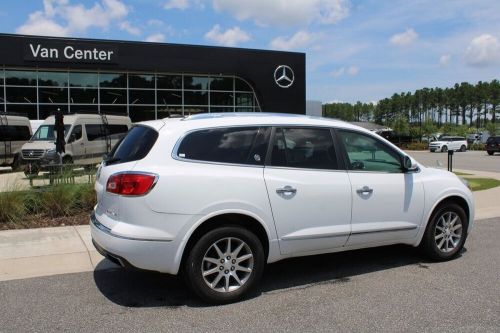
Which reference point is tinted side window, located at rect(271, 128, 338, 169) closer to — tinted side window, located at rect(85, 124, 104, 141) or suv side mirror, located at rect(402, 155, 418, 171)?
suv side mirror, located at rect(402, 155, 418, 171)

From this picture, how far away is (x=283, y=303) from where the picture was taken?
4.86 metres

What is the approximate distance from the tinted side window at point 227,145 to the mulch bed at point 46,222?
166 inches

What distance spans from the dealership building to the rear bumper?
2155 cm

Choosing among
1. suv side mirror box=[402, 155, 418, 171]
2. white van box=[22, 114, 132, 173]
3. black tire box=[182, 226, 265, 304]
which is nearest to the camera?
black tire box=[182, 226, 265, 304]

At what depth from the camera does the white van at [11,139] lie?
773 inches

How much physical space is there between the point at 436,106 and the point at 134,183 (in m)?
163

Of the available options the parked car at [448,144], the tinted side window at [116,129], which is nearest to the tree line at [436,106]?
the parked car at [448,144]

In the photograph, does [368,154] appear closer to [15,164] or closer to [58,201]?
[58,201]

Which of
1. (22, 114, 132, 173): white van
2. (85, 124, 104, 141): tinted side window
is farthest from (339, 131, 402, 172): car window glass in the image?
(85, 124, 104, 141): tinted side window

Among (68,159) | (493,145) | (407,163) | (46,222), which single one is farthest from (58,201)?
(493,145)

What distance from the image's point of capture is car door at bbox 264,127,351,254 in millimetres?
5031

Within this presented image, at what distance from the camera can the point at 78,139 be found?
18.5 m

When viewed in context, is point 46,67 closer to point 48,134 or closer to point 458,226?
point 48,134

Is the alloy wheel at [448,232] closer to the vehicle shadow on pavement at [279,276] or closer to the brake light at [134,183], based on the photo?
the vehicle shadow on pavement at [279,276]
